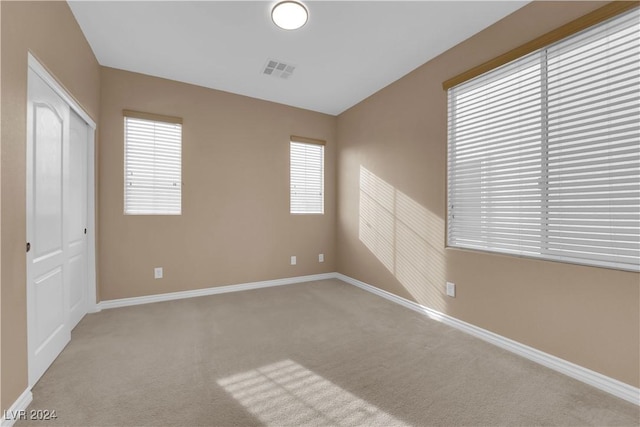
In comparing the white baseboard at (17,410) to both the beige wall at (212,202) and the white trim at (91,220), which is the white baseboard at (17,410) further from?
the beige wall at (212,202)

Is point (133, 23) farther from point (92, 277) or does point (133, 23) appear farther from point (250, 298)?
point (250, 298)

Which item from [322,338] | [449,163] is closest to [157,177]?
[322,338]

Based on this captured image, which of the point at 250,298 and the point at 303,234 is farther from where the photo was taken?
the point at 303,234

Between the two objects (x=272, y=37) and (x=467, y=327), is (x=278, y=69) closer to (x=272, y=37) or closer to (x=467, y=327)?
(x=272, y=37)

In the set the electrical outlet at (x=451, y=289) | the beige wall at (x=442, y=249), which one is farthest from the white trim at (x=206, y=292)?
the electrical outlet at (x=451, y=289)

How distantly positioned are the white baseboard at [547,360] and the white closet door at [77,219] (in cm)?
364

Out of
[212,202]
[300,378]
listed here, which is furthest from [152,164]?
[300,378]

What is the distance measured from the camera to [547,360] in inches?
84.0

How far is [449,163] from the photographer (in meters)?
2.94

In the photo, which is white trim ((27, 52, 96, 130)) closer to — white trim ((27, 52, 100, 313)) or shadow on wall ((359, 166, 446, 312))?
white trim ((27, 52, 100, 313))

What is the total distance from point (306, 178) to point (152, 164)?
2241 mm

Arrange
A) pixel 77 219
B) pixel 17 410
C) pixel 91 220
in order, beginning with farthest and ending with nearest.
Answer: pixel 91 220 < pixel 77 219 < pixel 17 410

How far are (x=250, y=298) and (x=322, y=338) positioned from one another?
150cm

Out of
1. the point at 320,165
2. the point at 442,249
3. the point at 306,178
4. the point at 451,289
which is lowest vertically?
the point at 451,289
